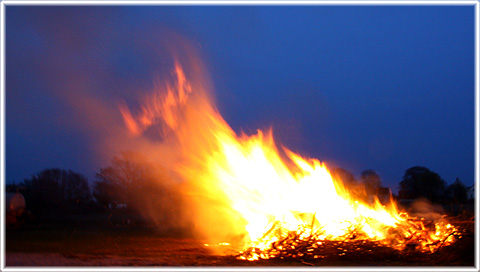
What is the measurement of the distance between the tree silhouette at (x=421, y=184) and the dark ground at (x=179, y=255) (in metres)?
17.0

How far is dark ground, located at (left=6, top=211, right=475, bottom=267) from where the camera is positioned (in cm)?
925

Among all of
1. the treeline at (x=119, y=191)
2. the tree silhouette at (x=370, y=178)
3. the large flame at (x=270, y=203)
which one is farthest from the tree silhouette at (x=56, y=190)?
the tree silhouette at (x=370, y=178)

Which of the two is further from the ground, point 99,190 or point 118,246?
point 99,190

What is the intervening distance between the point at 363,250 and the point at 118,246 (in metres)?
6.29

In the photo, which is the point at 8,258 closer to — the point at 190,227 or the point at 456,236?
the point at 190,227

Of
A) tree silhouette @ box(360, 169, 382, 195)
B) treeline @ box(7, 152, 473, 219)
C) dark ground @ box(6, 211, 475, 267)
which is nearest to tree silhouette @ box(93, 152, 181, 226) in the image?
treeline @ box(7, 152, 473, 219)

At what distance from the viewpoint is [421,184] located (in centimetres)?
2884

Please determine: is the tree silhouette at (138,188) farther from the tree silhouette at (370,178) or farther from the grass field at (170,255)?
the tree silhouette at (370,178)

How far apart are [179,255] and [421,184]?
2276 centimetres

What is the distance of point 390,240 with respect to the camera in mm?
10938

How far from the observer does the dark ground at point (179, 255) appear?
30.3ft

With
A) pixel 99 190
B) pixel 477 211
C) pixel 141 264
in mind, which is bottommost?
pixel 141 264

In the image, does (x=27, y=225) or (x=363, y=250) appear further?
(x=27, y=225)

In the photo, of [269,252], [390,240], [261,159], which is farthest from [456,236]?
[261,159]
